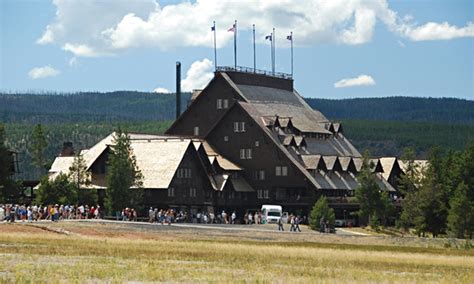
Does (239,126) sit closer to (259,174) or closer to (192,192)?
(259,174)

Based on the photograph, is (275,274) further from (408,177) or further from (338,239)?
(408,177)

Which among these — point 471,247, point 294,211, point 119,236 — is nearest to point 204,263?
point 119,236

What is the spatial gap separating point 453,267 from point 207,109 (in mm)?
91538

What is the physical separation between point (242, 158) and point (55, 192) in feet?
105

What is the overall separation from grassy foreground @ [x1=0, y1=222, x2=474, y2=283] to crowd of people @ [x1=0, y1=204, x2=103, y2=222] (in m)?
9.69

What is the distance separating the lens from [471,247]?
292ft

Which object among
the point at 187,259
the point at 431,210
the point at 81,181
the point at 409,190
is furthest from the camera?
the point at 409,190

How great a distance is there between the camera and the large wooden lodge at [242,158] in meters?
130

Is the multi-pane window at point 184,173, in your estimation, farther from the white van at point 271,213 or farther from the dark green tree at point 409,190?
the dark green tree at point 409,190

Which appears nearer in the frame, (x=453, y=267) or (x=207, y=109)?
(x=453, y=267)

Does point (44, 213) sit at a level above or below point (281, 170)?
below

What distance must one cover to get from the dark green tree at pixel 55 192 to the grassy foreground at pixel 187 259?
29.0 meters

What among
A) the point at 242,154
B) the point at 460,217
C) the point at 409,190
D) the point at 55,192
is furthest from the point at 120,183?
the point at 409,190

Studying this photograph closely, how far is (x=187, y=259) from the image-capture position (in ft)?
190
